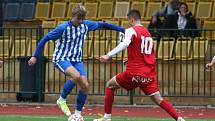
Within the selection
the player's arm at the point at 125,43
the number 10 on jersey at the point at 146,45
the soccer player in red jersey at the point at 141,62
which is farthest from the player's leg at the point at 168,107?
the player's arm at the point at 125,43

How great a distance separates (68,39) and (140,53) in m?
1.56

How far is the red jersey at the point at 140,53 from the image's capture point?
43.8ft

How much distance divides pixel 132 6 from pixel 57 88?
201 inches

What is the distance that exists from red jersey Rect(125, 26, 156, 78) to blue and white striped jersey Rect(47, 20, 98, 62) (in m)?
1.27

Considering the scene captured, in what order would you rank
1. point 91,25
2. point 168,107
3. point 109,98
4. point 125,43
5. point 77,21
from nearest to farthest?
point 125,43, point 168,107, point 109,98, point 77,21, point 91,25

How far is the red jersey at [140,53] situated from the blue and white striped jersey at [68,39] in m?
1.27

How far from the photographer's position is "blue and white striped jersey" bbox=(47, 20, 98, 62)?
14242 millimetres

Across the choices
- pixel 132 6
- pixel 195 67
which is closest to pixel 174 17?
pixel 195 67

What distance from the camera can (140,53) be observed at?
44.0ft

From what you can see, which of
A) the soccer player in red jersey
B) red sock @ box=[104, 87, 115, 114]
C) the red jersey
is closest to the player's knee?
red sock @ box=[104, 87, 115, 114]

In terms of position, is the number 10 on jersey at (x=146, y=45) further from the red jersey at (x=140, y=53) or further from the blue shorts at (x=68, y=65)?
the blue shorts at (x=68, y=65)

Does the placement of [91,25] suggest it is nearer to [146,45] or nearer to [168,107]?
[146,45]

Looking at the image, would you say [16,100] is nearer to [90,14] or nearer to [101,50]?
[101,50]

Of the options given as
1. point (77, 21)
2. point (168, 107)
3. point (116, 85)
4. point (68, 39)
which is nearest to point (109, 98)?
point (116, 85)
